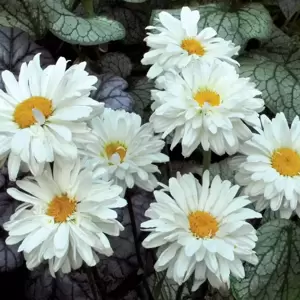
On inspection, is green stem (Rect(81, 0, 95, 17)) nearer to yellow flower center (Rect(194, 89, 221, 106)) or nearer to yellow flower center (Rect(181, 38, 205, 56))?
yellow flower center (Rect(181, 38, 205, 56))

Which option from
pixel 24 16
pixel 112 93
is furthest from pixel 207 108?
pixel 24 16

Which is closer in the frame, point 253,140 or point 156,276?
point 253,140

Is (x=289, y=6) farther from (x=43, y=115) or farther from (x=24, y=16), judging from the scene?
(x=43, y=115)

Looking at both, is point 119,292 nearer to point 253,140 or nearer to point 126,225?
point 126,225

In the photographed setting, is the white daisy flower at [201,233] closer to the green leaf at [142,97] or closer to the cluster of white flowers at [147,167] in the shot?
the cluster of white flowers at [147,167]

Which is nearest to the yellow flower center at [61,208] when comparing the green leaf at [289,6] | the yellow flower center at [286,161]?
the yellow flower center at [286,161]

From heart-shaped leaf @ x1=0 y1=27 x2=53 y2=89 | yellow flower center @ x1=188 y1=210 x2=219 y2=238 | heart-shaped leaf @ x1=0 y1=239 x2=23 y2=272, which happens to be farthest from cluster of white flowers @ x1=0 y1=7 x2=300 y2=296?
heart-shaped leaf @ x1=0 y1=27 x2=53 y2=89

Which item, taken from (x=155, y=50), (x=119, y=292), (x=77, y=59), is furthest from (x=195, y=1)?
(x=119, y=292)
